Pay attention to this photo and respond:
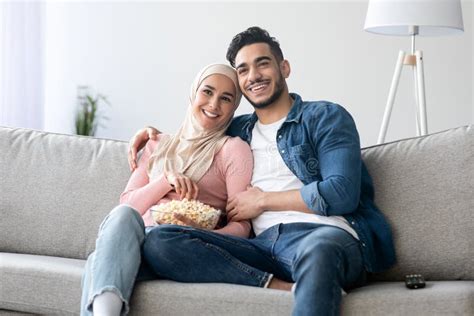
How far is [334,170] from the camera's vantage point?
103 inches

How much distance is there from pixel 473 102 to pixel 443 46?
372mm

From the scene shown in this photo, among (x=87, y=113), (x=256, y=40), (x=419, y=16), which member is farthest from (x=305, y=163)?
(x=87, y=113)

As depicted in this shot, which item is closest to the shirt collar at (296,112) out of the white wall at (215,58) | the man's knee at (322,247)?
the man's knee at (322,247)

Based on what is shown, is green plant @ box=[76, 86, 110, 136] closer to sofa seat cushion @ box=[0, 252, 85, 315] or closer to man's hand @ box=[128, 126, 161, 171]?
man's hand @ box=[128, 126, 161, 171]

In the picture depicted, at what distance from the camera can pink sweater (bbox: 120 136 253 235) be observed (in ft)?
9.37

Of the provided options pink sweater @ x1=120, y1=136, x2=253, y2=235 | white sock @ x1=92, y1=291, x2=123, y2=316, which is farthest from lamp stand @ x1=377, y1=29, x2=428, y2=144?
white sock @ x1=92, y1=291, x2=123, y2=316

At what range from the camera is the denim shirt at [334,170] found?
259cm

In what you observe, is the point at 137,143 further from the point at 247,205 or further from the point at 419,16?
the point at 419,16

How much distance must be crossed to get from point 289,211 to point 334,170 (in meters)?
0.20

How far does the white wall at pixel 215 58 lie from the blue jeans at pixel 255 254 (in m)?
2.59

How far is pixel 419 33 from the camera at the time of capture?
168 inches

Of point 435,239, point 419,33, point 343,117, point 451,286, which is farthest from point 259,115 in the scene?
point 419,33

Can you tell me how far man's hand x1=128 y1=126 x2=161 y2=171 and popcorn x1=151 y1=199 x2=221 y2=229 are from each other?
39 centimetres

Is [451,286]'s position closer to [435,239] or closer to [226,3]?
[435,239]
